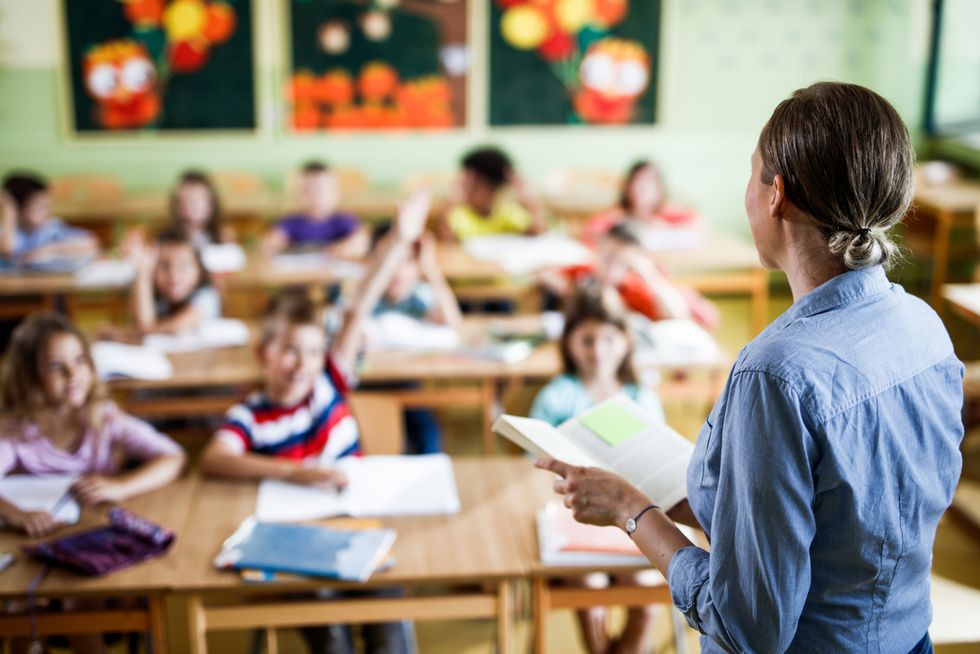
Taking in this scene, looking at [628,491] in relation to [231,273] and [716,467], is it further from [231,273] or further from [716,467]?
[231,273]

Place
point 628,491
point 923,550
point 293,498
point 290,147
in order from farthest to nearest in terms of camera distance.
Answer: point 290,147 → point 293,498 → point 628,491 → point 923,550

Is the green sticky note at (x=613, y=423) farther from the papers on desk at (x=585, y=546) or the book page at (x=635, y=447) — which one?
the papers on desk at (x=585, y=546)

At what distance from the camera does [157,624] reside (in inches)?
77.8

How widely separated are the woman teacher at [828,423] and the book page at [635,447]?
12.1 inches

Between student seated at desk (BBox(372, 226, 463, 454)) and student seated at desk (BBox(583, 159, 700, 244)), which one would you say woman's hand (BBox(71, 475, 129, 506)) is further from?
student seated at desk (BBox(583, 159, 700, 244))

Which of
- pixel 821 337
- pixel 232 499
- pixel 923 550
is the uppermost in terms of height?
pixel 821 337

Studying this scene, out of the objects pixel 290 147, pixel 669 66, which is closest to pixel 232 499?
pixel 290 147

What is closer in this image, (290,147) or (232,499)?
(232,499)

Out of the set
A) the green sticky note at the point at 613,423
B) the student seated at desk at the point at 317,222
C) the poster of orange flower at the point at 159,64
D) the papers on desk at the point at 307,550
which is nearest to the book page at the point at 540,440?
the green sticky note at the point at 613,423

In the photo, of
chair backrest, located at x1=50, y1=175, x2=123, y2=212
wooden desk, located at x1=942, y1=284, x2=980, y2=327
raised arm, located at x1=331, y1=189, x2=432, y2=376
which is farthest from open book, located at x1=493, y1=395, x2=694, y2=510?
chair backrest, located at x1=50, y1=175, x2=123, y2=212

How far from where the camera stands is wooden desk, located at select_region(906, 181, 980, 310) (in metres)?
5.52

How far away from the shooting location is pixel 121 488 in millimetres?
2266

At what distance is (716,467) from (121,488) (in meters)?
1.50

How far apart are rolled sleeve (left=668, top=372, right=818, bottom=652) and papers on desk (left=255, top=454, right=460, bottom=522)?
3.71 feet
